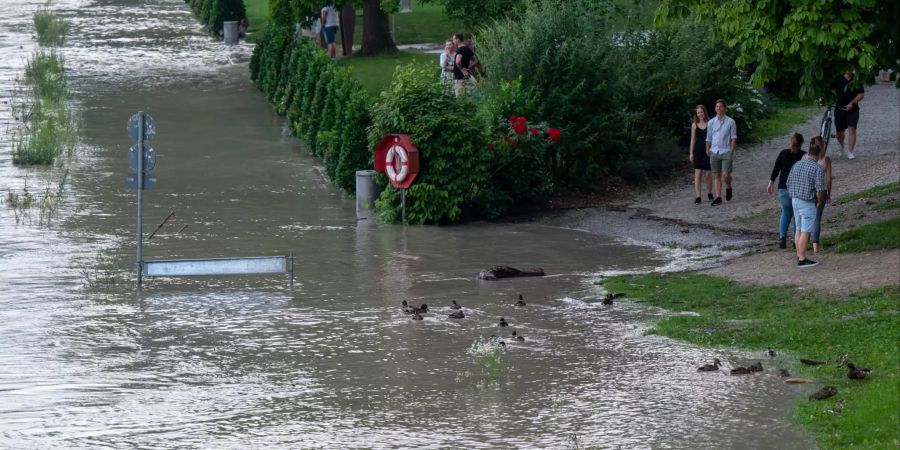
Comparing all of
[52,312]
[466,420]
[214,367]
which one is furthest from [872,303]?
[52,312]

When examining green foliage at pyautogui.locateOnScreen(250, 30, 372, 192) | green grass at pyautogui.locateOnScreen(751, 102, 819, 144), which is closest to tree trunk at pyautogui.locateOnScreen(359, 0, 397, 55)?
green foliage at pyautogui.locateOnScreen(250, 30, 372, 192)

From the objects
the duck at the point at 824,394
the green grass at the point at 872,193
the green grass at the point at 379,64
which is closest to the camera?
the duck at the point at 824,394

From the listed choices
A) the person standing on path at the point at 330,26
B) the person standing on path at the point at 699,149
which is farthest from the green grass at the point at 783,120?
the person standing on path at the point at 330,26

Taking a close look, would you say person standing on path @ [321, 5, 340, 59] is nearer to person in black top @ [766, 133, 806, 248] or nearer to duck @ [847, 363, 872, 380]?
person in black top @ [766, 133, 806, 248]

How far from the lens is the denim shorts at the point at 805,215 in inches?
623

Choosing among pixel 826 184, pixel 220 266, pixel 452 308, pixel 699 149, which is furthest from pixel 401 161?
pixel 826 184

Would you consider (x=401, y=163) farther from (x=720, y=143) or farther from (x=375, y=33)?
(x=375, y=33)

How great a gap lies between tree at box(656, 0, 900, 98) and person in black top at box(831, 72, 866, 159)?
21.6 feet

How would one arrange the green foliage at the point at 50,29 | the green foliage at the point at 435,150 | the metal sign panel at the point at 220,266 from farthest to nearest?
the green foliage at the point at 50,29 < the green foliage at the point at 435,150 < the metal sign panel at the point at 220,266

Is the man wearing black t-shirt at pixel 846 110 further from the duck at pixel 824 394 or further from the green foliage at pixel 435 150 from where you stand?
the duck at pixel 824 394

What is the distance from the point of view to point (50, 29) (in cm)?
4416

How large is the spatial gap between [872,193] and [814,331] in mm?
7871

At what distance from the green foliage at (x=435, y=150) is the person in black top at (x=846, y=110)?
6.43 metres

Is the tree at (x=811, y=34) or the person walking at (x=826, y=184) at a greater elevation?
the tree at (x=811, y=34)
